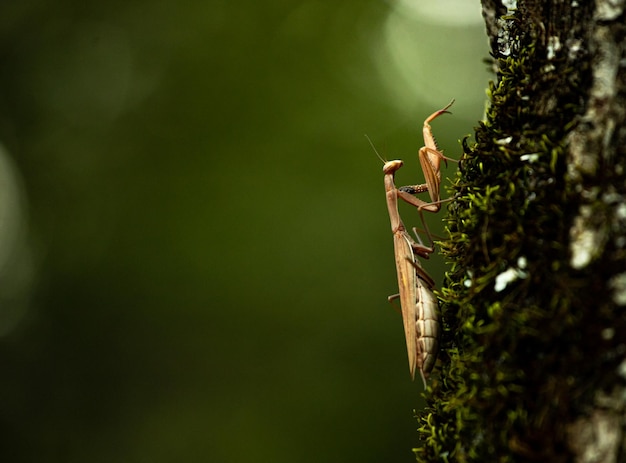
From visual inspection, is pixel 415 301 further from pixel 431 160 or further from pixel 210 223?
pixel 210 223

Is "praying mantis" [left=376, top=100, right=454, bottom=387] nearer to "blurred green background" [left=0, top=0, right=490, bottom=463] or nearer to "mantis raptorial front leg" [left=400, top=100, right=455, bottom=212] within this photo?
"mantis raptorial front leg" [left=400, top=100, right=455, bottom=212]

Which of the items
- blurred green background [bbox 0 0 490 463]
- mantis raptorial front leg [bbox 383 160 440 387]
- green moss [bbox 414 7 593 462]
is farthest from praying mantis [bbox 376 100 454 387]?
blurred green background [bbox 0 0 490 463]

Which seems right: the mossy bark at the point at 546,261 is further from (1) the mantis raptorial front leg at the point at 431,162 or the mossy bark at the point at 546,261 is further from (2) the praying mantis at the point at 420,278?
(1) the mantis raptorial front leg at the point at 431,162

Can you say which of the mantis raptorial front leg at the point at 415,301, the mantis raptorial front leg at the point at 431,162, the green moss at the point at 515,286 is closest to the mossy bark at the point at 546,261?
the green moss at the point at 515,286

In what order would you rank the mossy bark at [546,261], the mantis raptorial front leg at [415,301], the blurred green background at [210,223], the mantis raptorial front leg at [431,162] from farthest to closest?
the blurred green background at [210,223], the mantis raptorial front leg at [431,162], the mantis raptorial front leg at [415,301], the mossy bark at [546,261]

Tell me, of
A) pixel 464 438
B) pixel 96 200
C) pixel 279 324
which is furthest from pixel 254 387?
pixel 464 438
